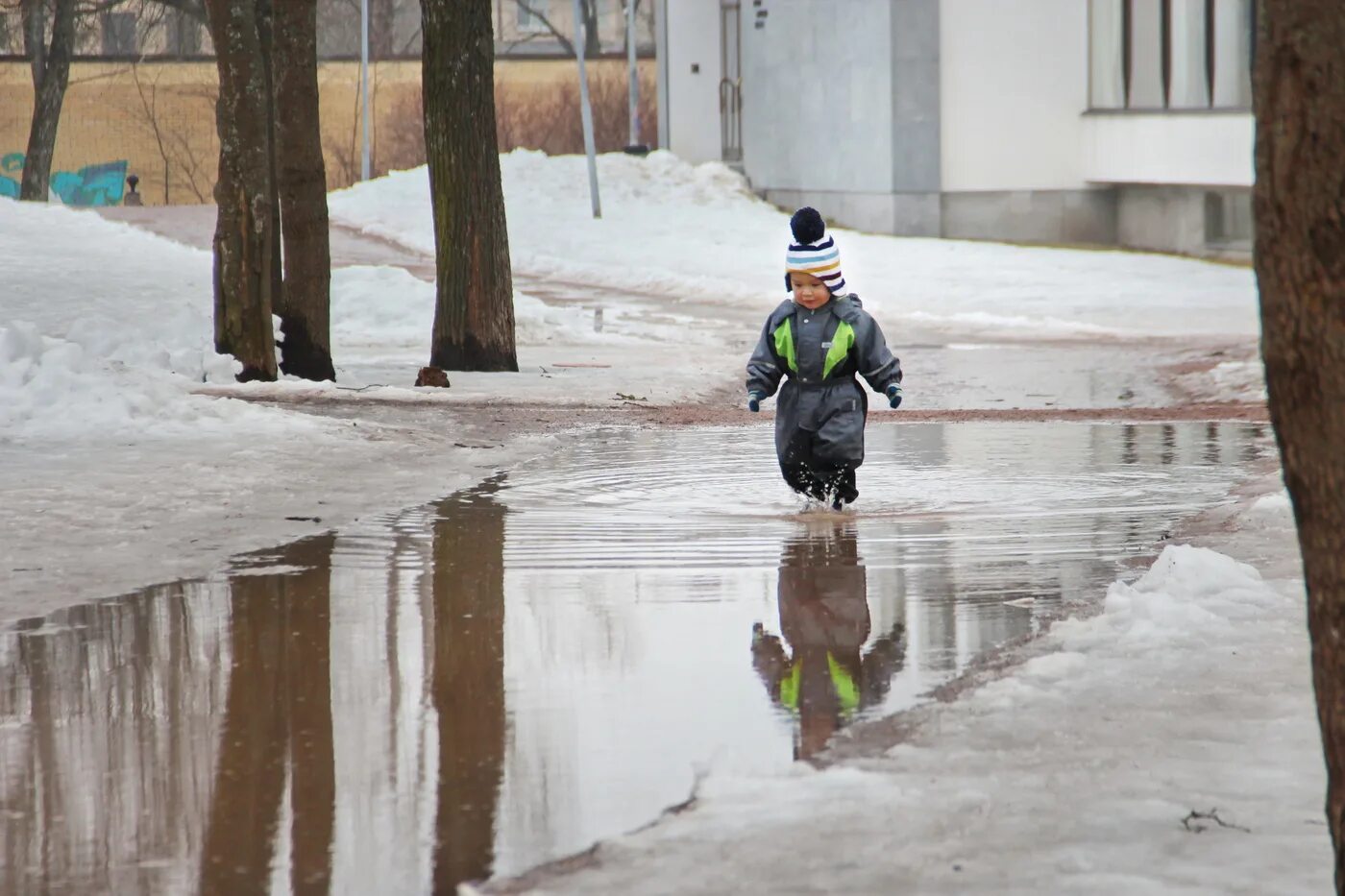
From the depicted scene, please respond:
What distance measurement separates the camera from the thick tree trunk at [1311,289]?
2.99 meters

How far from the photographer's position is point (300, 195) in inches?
576

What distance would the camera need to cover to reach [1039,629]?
621 centimetres

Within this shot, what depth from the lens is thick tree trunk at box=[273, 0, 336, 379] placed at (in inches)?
574

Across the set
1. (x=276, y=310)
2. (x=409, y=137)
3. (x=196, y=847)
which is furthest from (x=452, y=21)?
(x=409, y=137)

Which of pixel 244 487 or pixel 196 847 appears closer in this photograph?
pixel 196 847

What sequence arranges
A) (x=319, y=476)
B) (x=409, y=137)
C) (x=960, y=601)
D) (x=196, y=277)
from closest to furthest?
(x=960, y=601) → (x=319, y=476) → (x=196, y=277) → (x=409, y=137)

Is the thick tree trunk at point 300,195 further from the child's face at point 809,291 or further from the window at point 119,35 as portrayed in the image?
the window at point 119,35

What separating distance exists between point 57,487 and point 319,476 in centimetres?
128

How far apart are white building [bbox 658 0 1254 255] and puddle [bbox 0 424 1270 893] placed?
2078cm

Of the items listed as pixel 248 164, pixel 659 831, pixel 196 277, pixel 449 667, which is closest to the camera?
pixel 659 831

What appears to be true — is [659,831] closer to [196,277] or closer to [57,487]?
[57,487]

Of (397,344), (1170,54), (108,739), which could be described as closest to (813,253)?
(108,739)

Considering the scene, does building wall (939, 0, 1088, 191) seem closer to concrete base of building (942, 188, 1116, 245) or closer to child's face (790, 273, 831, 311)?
concrete base of building (942, 188, 1116, 245)

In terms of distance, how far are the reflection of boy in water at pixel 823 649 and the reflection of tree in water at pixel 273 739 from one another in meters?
1.21
